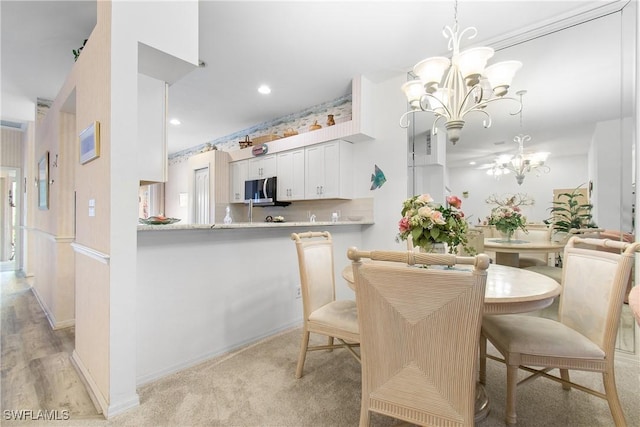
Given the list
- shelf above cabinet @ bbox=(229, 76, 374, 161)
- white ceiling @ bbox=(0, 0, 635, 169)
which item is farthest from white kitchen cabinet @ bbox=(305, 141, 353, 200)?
white ceiling @ bbox=(0, 0, 635, 169)

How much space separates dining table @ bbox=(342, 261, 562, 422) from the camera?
50.7 inches

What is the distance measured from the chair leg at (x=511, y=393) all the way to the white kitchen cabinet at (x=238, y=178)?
451 centimetres

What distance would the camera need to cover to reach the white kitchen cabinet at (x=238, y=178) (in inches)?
201

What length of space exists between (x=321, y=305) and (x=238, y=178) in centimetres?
372

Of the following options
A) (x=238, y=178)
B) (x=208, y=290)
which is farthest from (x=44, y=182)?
(x=208, y=290)

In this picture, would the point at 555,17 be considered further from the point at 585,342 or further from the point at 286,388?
the point at 286,388

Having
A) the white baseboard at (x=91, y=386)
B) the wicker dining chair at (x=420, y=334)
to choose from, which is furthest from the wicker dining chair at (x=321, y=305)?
the white baseboard at (x=91, y=386)

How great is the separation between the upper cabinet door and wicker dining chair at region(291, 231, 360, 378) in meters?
1.17

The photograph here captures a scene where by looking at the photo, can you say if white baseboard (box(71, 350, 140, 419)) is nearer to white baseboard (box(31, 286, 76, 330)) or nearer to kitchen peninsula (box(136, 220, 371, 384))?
kitchen peninsula (box(136, 220, 371, 384))

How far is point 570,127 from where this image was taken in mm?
2643

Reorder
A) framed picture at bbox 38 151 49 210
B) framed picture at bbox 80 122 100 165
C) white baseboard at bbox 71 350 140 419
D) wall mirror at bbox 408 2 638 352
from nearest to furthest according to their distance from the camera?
white baseboard at bbox 71 350 140 419
framed picture at bbox 80 122 100 165
wall mirror at bbox 408 2 638 352
framed picture at bbox 38 151 49 210

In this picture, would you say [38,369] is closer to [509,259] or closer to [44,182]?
[44,182]

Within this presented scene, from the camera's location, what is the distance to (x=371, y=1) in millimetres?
2250

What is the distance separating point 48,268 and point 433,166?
4.63 metres
